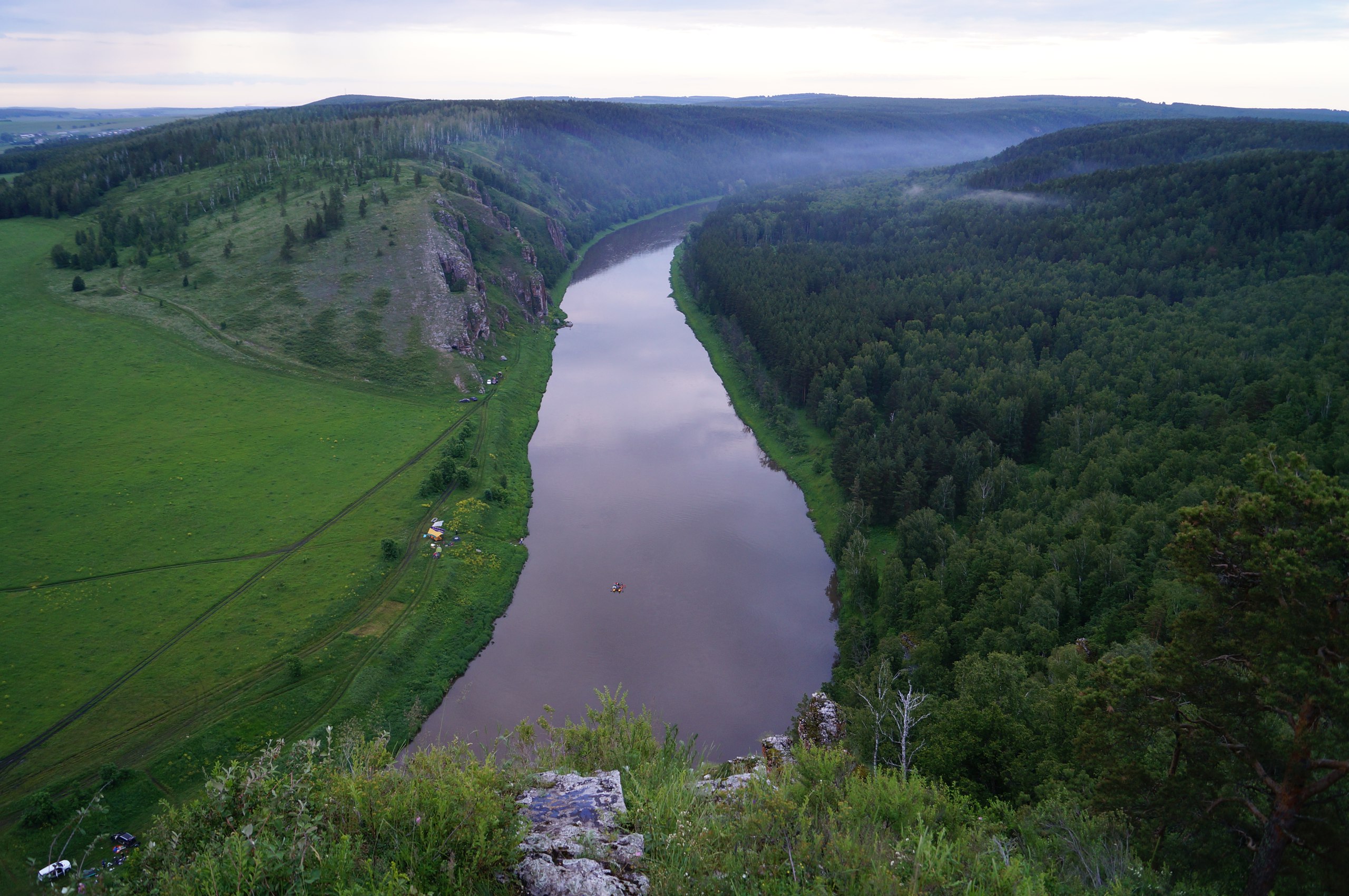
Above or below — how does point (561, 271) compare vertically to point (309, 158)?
below

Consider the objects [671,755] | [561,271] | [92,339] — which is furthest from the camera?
[561,271]

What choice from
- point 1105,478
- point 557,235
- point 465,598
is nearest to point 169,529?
point 465,598

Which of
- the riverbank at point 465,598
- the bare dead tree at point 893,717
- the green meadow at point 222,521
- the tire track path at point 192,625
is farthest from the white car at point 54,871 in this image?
the bare dead tree at point 893,717

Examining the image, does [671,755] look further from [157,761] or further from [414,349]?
[414,349]

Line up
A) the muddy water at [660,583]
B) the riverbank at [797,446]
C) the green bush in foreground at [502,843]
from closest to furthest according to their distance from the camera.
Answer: the green bush in foreground at [502,843] < the muddy water at [660,583] < the riverbank at [797,446]

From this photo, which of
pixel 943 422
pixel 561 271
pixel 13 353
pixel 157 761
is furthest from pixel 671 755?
pixel 561 271

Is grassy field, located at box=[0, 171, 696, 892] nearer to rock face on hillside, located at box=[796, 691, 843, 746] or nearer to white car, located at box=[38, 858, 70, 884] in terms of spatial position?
white car, located at box=[38, 858, 70, 884]

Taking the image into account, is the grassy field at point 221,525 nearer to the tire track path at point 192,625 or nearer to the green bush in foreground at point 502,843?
the tire track path at point 192,625
